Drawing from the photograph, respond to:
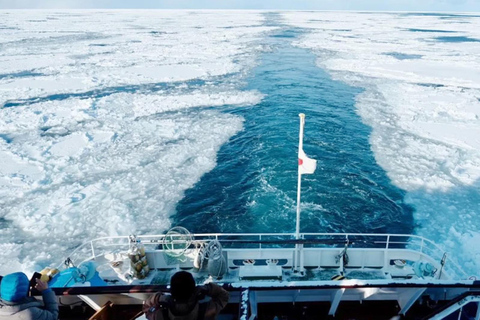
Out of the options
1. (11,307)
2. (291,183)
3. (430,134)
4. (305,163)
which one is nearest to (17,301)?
(11,307)

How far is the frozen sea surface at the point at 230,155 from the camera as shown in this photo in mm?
8938

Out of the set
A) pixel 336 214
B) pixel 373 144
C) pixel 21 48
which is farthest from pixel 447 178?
pixel 21 48

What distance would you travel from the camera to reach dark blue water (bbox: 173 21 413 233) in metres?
9.06

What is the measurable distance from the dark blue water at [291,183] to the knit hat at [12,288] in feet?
21.5

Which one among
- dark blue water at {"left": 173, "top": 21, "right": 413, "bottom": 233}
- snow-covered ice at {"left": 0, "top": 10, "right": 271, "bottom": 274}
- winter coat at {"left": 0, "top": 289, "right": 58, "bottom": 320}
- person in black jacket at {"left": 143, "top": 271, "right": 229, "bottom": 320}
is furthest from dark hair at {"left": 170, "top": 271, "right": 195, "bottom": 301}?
snow-covered ice at {"left": 0, "top": 10, "right": 271, "bottom": 274}

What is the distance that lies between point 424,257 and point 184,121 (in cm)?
1176

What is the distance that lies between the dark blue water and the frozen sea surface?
0.17 feet

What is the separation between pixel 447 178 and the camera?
1073cm

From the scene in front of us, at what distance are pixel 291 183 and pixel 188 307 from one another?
883cm

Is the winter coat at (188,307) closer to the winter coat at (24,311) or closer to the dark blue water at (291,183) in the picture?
the winter coat at (24,311)

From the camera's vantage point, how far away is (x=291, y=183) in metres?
10.8

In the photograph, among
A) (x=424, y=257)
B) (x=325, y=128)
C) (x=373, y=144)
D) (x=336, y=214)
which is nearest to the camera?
(x=424, y=257)

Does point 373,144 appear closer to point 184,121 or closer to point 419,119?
point 419,119

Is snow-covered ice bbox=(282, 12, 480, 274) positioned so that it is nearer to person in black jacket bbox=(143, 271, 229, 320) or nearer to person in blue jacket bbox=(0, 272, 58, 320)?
person in black jacket bbox=(143, 271, 229, 320)
